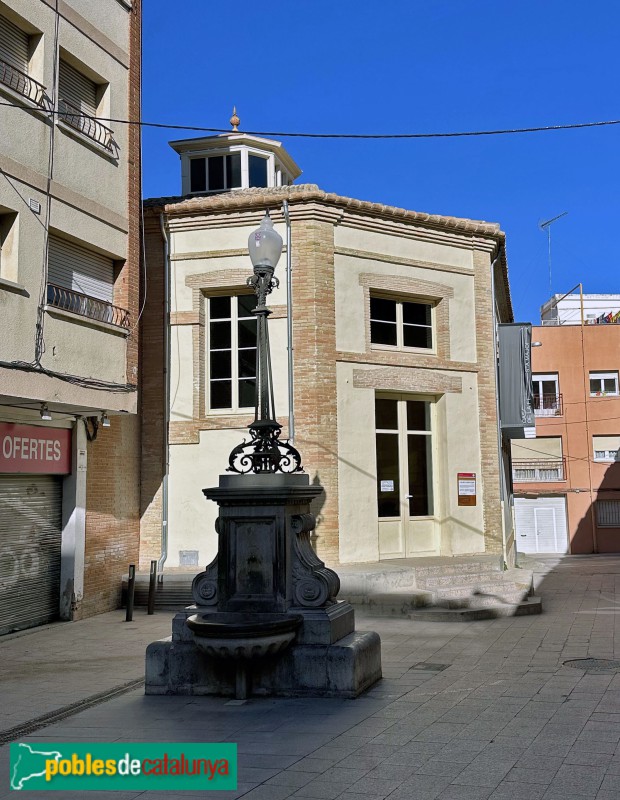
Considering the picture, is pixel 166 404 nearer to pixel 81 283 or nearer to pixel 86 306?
pixel 86 306

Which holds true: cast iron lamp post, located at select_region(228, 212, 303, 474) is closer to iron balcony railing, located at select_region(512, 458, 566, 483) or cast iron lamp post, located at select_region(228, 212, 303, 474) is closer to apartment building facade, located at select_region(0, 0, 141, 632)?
→ apartment building facade, located at select_region(0, 0, 141, 632)

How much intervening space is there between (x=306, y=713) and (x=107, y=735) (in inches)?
60.1

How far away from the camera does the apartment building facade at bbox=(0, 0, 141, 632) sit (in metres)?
10.9

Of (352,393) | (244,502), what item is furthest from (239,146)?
(244,502)

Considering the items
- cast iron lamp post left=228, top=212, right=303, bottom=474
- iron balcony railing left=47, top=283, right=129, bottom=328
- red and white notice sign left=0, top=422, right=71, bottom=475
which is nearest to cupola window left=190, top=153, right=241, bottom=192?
iron balcony railing left=47, top=283, right=129, bottom=328

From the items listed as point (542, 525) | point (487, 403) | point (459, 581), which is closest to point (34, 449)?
point (459, 581)

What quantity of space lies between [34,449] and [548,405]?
27.8 m

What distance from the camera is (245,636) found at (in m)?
6.89

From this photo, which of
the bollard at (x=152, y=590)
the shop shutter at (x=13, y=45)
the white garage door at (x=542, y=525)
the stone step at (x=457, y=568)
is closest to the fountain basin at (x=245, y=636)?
the bollard at (x=152, y=590)

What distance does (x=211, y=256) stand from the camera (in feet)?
48.8

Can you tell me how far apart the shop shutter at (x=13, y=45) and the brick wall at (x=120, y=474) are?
2.41 metres

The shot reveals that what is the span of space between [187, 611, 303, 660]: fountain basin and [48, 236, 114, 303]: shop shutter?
20.8 ft

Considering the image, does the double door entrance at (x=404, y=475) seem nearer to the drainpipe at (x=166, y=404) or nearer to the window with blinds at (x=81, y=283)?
the drainpipe at (x=166, y=404)

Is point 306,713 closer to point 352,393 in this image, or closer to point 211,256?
point 352,393
